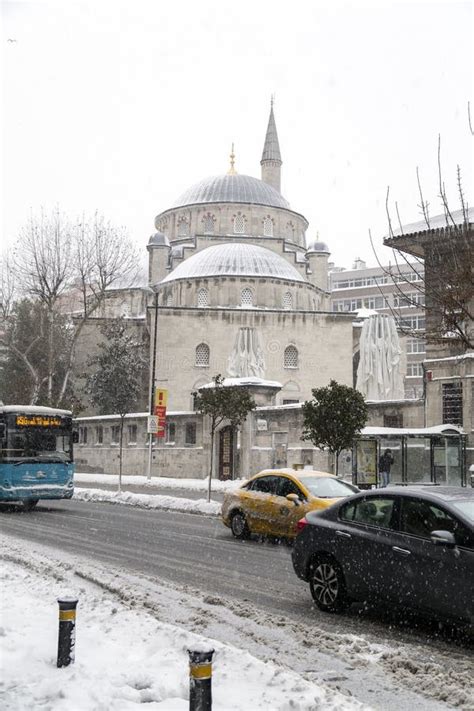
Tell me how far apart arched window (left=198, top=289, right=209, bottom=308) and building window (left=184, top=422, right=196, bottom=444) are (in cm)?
2649

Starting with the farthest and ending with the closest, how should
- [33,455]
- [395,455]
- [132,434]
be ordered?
[132,434] → [395,455] → [33,455]

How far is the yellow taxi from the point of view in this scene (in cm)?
1293

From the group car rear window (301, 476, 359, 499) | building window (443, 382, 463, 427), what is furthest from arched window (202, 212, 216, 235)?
car rear window (301, 476, 359, 499)

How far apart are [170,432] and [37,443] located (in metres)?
16.9

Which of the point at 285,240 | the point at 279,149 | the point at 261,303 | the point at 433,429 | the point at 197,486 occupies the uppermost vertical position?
the point at 279,149

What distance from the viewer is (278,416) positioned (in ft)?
102

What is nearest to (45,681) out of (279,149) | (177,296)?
(177,296)

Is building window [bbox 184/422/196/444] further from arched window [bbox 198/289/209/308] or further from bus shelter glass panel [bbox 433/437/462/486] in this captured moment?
arched window [bbox 198/289/209/308]

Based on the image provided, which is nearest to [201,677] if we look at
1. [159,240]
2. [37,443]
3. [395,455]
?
[37,443]

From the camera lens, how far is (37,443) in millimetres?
19516

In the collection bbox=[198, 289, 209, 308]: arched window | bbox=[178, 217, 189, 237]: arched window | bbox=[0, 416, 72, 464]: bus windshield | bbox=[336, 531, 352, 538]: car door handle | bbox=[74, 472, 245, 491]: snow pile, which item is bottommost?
bbox=[74, 472, 245, 491]: snow pile

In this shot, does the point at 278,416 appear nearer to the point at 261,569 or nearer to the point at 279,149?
the point at 261,569

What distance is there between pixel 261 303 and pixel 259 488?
47307 mm

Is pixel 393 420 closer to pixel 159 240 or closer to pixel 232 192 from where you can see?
pixel 159 240
